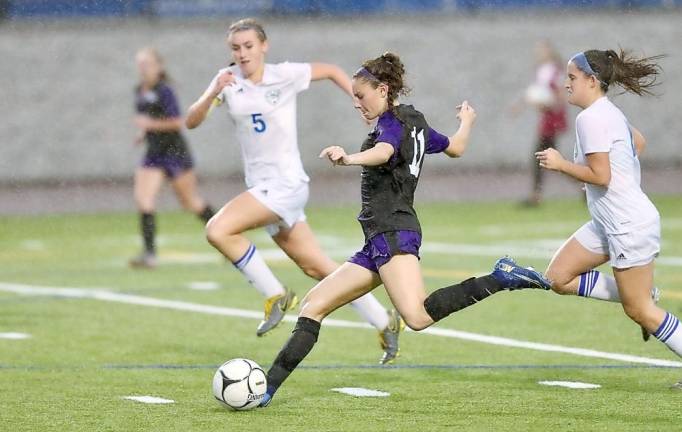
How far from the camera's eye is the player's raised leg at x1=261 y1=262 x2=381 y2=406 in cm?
891

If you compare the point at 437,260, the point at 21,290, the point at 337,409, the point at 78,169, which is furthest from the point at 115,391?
the point at 78,169

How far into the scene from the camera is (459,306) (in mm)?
8945

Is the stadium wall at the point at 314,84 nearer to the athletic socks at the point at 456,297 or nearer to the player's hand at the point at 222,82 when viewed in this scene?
the player's hand at the point at 222,82

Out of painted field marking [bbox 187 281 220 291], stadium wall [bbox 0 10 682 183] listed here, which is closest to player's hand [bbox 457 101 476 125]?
painted field marking [bbox 187 281 220 291]

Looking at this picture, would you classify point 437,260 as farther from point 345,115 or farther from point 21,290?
point 345,115

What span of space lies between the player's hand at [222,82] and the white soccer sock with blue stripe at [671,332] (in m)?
3.68

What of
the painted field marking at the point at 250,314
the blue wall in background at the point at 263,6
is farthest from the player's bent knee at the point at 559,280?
the blue wall in background at the point at 263,6

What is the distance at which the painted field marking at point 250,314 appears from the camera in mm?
10953

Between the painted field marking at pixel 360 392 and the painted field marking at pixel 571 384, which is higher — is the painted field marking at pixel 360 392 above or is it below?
below

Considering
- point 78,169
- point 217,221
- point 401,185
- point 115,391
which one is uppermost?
point 401,185

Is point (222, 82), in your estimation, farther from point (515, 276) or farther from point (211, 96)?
point (515, 276)

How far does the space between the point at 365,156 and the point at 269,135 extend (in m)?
3.12

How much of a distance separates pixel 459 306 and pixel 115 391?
2330mm

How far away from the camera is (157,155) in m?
18.1
